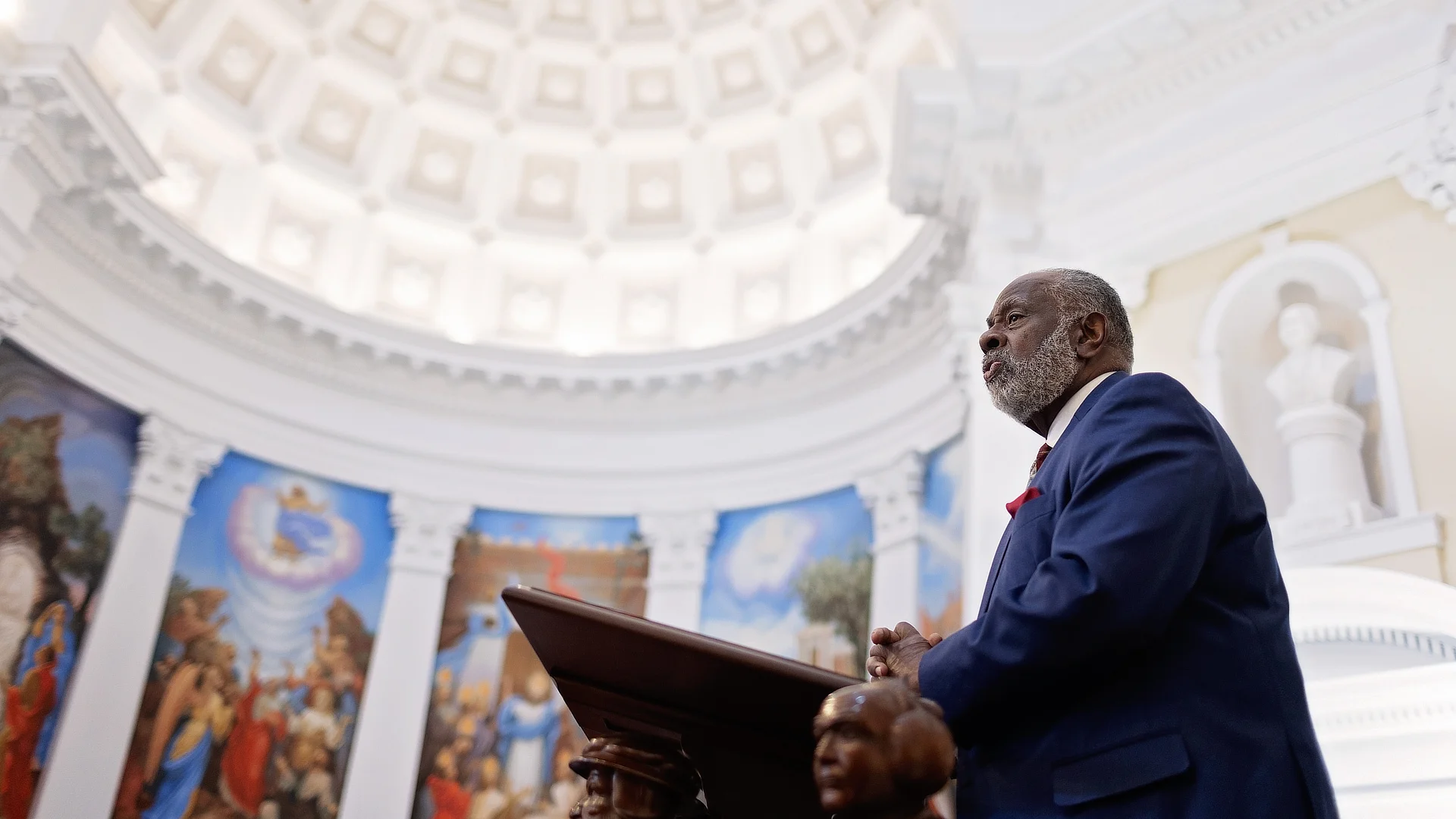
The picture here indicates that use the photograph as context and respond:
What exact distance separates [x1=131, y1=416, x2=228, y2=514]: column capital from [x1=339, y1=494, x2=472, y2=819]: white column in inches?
94.1

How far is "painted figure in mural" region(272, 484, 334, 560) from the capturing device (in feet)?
45.4

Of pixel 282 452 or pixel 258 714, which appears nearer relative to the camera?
pixel 258 714

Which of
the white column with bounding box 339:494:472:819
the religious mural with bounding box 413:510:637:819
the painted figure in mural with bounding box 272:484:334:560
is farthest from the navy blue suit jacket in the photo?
the painted figure in mural with bounding box 272:484:334:560

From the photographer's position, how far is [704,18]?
16.4 meters

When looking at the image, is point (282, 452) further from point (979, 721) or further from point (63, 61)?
point (979, 721)

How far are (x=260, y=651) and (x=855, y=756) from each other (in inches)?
515

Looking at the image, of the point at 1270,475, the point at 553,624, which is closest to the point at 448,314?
the point at 1270,475

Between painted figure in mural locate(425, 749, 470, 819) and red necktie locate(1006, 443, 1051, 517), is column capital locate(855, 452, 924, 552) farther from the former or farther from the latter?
red necktie locate(1006, 443, 1051, 517)

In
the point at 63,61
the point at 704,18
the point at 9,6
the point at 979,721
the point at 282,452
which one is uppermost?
the point at 704,18

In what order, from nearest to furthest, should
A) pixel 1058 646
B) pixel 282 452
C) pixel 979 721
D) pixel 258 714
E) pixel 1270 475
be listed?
pixel 1058 646 < pixel 979 721 < pixel 1270 475 < pixel 258 714 < pixel 282 452

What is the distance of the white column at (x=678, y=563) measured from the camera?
1433cm

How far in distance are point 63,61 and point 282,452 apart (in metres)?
5.47

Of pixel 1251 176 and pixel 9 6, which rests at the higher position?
pixel 9 6

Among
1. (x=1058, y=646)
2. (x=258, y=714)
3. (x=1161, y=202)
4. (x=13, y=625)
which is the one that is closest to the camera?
(x=1058, y=646)
